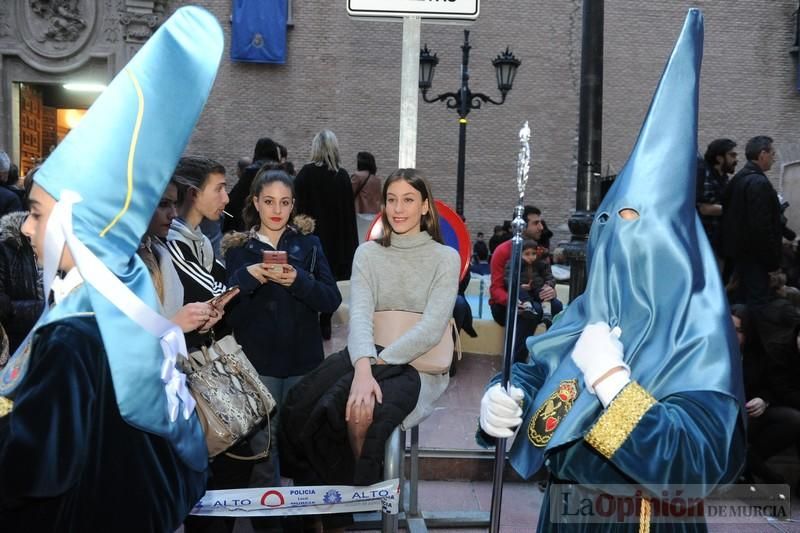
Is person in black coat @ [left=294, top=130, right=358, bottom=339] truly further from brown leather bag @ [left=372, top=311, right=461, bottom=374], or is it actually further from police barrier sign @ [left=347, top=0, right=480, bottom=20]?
brown leather bag @ [left=372, top=311, right=461, bottom=374]

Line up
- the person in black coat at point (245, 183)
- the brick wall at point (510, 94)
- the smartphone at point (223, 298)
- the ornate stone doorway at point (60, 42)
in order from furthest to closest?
the brick wall at point (510, 94), the ornate stone doorway at point (60, 42), the person in black coat at point (245, 183), the smartphone at point (223, 298)

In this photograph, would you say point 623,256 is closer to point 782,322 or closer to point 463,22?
point 463,22

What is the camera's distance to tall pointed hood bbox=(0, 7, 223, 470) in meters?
1.96

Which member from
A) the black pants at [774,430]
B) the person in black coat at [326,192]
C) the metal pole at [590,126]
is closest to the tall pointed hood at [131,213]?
the metal pole at [590,126]

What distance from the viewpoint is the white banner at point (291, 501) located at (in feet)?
11.1

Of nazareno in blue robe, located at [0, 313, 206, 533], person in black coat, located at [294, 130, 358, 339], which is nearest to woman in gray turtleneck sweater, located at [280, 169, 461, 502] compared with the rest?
nazareno in blue robe, located at [0, 313, 206, 533]

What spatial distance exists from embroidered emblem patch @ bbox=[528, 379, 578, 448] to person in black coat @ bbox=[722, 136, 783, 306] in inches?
183

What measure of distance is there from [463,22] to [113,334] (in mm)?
2238

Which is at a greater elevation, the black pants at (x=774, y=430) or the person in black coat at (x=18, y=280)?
the person in black coat at (x=18, y=280)

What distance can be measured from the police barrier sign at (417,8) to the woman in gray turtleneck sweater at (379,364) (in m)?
0.69

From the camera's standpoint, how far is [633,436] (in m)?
2.07

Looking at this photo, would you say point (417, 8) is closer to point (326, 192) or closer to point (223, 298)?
point (223, 298)

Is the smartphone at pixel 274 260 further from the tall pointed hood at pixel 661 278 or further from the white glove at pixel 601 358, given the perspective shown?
the white glove at pixel 601 358

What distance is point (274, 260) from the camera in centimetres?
368
